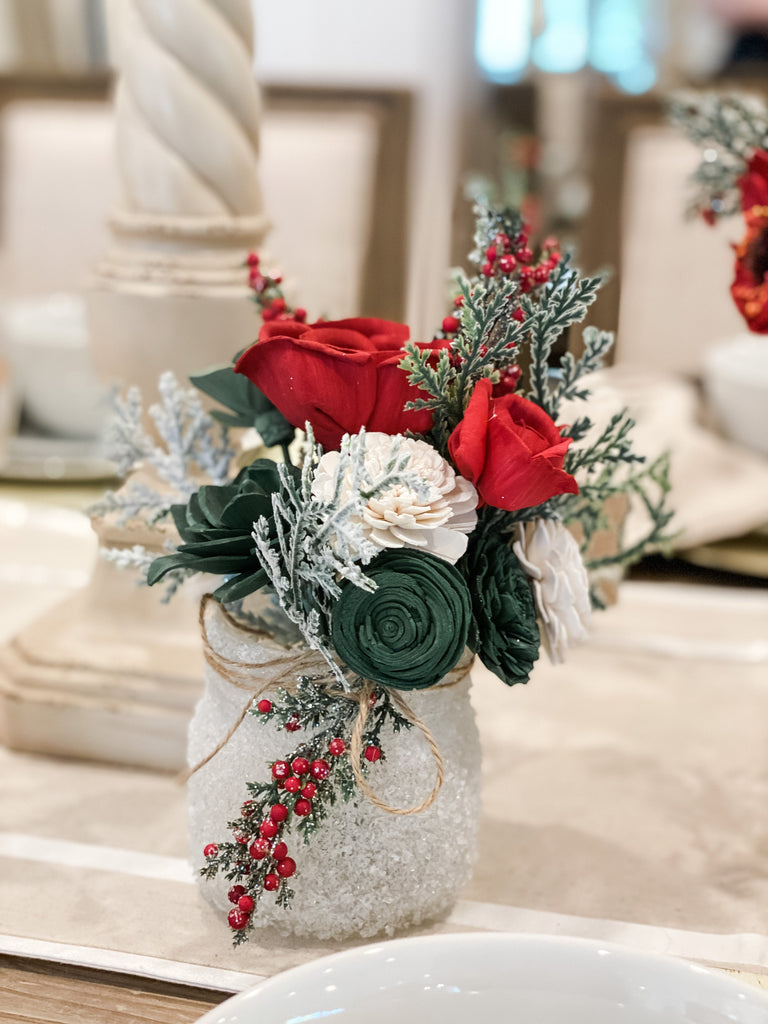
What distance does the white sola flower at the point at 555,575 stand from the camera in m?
0.54

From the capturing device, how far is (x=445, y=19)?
265cm

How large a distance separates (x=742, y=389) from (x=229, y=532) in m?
0.81

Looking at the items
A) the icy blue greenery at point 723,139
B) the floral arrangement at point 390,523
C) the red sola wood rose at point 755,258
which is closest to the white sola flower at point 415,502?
the floral arrangement at point 390,523

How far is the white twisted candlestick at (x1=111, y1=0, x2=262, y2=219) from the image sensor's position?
2.30 feet

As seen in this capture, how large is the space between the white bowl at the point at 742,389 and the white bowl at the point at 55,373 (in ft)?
2.21

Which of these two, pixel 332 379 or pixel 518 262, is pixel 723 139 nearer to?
pixel 518 262

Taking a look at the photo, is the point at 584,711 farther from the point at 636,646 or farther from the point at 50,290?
the point at 50,290

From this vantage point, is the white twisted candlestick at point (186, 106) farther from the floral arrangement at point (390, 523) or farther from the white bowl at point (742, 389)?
the white bowl at point (742, 389)

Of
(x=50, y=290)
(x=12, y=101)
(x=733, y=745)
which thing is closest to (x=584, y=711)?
(x=733, y=745)

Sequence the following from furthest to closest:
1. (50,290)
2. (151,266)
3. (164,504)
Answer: (50,290) < (151,266) < (164,504)

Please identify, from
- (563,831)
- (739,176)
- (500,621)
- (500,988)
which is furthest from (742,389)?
(500,988)

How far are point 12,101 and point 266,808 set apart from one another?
154 centimetres

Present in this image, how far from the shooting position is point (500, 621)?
20.3 inches

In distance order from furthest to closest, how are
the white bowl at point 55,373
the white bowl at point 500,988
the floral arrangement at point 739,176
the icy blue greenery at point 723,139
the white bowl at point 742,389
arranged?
the white bowl at point 55,373, the white bowl at point 742,389, the icy blue greenery at point 723,139, the floral arrangement at point 739,176, the white bowl at point 500,988
